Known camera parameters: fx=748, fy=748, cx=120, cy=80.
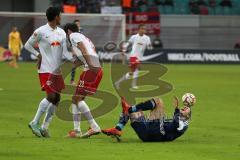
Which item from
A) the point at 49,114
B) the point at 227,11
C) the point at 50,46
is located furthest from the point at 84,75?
the point at 227,11

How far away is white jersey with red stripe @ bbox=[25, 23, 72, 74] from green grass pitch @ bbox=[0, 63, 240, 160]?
149 centimetres

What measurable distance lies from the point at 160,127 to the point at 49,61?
2972mm

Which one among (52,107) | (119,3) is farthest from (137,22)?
(52,107)

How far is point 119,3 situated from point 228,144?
4272 centimetres

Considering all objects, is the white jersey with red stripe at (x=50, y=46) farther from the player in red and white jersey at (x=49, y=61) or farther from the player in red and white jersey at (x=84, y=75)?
the player in red and white jersey at (x=84, y=75)

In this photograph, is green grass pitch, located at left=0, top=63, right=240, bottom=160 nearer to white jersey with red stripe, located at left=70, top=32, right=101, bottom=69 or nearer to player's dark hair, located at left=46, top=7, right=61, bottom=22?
white jersey with red stripe, located at left=70, top=32, right=101, bottom=69

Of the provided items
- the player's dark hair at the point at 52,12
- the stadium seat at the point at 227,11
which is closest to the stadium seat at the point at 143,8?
the stadium seat at the point at 227,11

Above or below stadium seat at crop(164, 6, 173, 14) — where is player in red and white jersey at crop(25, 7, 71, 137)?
above

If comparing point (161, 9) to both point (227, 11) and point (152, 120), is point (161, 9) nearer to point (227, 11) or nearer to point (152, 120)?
point (227, 11)

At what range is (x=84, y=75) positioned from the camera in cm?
1534

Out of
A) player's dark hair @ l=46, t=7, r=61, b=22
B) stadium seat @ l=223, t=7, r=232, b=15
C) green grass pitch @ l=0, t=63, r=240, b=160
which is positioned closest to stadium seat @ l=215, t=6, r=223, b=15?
stadium seat @ l=223, t=7, r=232, b=15

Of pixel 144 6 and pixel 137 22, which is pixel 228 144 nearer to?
pixel 137 22

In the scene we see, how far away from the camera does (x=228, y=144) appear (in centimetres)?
1464

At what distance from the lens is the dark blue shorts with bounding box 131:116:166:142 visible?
14.3 m
